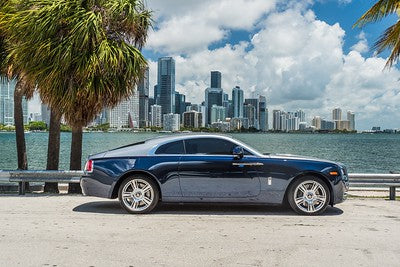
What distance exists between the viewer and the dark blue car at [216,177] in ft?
24.0

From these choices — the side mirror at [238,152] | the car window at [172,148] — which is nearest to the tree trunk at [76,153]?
the car window at [172,148]

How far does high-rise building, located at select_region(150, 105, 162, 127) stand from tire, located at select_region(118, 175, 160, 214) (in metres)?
128

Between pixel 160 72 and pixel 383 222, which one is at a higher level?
pixel 160 72

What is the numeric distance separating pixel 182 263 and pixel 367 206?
5434 mm

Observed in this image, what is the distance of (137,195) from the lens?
24.5 feet

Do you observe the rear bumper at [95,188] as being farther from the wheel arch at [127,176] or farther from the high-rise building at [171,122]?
the high-rise building at [171,122]

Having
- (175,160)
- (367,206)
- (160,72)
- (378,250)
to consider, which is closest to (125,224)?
(175,160)

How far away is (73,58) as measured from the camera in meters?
10.1

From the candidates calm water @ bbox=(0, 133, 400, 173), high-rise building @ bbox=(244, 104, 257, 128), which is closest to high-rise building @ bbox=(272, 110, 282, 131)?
high-rise building @ bbox=(244, 104, 257, 128)

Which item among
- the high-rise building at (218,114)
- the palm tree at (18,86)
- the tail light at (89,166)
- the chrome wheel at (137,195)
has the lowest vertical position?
the chrome wheel at (137,195)

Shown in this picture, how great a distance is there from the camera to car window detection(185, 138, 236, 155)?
7.53m

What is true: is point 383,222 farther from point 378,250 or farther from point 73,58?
point 73,58

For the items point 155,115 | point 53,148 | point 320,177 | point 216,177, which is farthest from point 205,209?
point 155,115

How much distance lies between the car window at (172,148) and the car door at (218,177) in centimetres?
22
